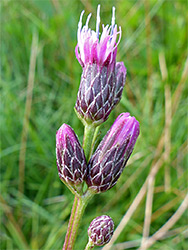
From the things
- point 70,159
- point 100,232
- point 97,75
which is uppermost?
point 97,75

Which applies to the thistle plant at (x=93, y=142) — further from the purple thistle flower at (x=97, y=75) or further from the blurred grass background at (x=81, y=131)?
the blurred grass background at (x=81, y=131)

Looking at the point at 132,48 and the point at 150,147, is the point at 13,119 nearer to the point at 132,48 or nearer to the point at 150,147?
the point at 150,147

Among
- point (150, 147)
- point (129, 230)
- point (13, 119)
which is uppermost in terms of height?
point (13, 119)

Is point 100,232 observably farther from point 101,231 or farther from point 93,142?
point 93,142

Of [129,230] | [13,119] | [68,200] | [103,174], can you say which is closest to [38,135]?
[13,119]

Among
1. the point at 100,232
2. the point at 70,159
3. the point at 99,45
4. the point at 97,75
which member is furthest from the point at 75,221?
the point at 99,45

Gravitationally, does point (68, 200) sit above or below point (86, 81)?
below

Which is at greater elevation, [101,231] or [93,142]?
[93,142]
